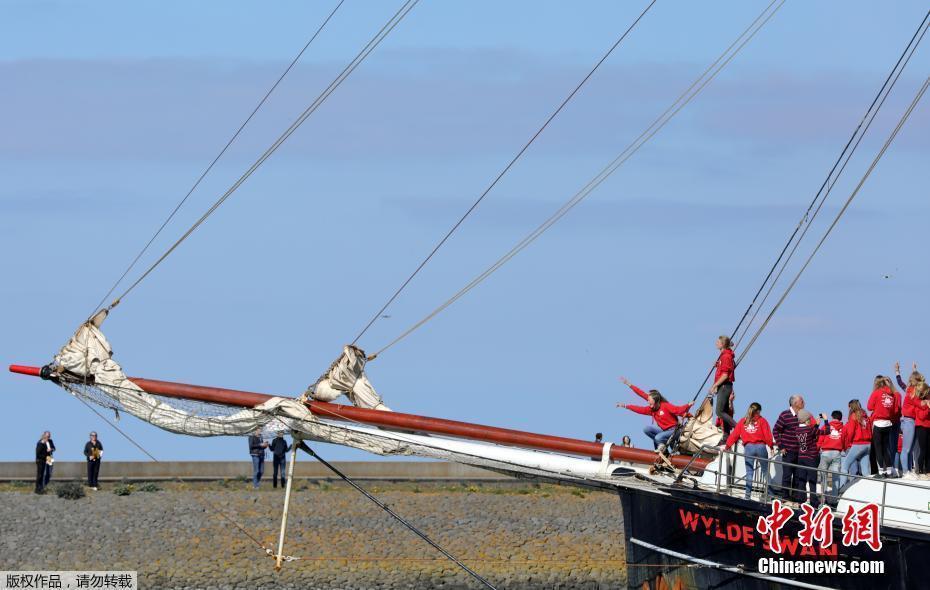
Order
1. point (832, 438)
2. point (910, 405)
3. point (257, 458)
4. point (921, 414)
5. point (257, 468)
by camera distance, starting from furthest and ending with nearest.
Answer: point (257, 468) → point (257, 458) → point (832, 438) → point (910, 405) → point (921, 414)

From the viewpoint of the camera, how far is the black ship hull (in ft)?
87.3

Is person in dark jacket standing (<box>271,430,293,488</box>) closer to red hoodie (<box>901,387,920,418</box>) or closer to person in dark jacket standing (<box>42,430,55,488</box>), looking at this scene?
person in dark jacket standing (<box>42,430,55,488</box>)

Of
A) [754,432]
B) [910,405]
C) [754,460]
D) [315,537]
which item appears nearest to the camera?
[754,432]

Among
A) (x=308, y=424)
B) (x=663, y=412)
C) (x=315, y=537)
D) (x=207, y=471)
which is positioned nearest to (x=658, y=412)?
(x=663, y=412)

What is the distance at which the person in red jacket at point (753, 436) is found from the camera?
91.5 feet

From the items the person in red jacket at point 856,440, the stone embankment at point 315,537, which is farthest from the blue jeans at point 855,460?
the stone embankment at point 315,537

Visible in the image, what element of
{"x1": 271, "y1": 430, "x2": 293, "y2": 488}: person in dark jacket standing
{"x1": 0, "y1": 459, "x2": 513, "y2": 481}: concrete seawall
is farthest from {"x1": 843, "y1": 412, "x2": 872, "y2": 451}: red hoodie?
{"x1": 0, "y1": 459, "x2": 513, "y2": 481}: concrete seawall

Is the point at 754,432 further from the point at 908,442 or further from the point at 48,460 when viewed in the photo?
the point at 48,460

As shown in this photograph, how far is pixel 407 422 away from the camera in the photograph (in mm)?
28688

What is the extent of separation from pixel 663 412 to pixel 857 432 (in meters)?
2.94

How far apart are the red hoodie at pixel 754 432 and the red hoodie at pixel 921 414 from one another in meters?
2.22

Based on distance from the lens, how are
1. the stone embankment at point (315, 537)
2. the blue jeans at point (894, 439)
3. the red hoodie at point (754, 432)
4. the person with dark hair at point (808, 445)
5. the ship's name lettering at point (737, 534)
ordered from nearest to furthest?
the ship's name lettering at point (737, 534), the red hoodie at point (754, 432), the person with dark hair at point (808, 445), the blue jeans at point (894, 439), the stone embankment at point (315, 537)

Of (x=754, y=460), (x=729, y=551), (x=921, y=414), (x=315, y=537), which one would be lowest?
(x=729, y=551)

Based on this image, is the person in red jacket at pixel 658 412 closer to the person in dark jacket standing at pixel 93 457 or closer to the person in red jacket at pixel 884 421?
the person in red jacket at pixel 884 421
